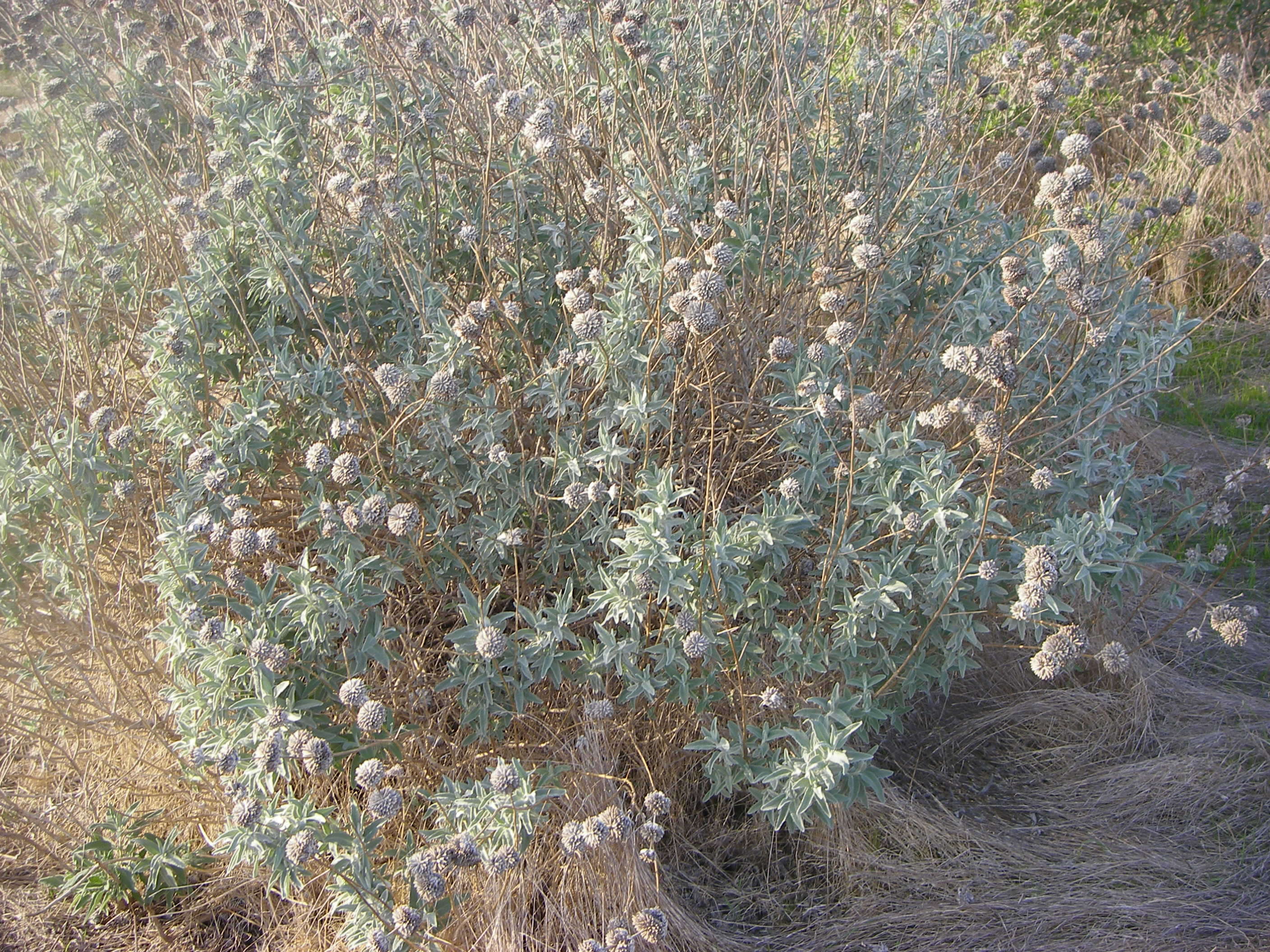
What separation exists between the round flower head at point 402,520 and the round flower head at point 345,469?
10cm

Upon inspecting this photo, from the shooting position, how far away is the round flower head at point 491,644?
2.45 m

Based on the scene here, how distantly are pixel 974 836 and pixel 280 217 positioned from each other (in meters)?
2.90

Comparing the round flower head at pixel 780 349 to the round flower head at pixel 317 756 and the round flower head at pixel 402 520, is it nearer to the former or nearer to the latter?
the round flower head at pixel 402 520

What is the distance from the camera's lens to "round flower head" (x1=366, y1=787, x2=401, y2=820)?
212 centimetres

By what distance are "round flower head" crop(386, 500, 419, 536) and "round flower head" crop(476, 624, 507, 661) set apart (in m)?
0.33

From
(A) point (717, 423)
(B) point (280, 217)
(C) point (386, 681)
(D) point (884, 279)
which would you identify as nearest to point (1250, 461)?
(D) point (884, 279)

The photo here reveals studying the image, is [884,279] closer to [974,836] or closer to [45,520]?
[974,836]

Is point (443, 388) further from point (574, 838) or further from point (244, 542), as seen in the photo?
point (574, 838)

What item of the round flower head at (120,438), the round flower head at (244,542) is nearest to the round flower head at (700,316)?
the round flower head at (244,542)

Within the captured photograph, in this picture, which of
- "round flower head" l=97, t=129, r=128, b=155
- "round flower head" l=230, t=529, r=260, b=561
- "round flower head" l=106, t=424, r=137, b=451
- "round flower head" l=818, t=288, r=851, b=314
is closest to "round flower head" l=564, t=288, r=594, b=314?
"round flower head" l=818, t=288, r=851, b=314

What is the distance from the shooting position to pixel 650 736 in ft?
9.98

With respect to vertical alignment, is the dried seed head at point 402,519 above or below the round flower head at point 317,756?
above

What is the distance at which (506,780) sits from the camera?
2359 millimetres

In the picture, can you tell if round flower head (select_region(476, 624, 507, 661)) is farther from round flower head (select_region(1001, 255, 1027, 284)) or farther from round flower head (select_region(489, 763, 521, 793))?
round flower head (select_region(1001, 255, 1027, 284))
